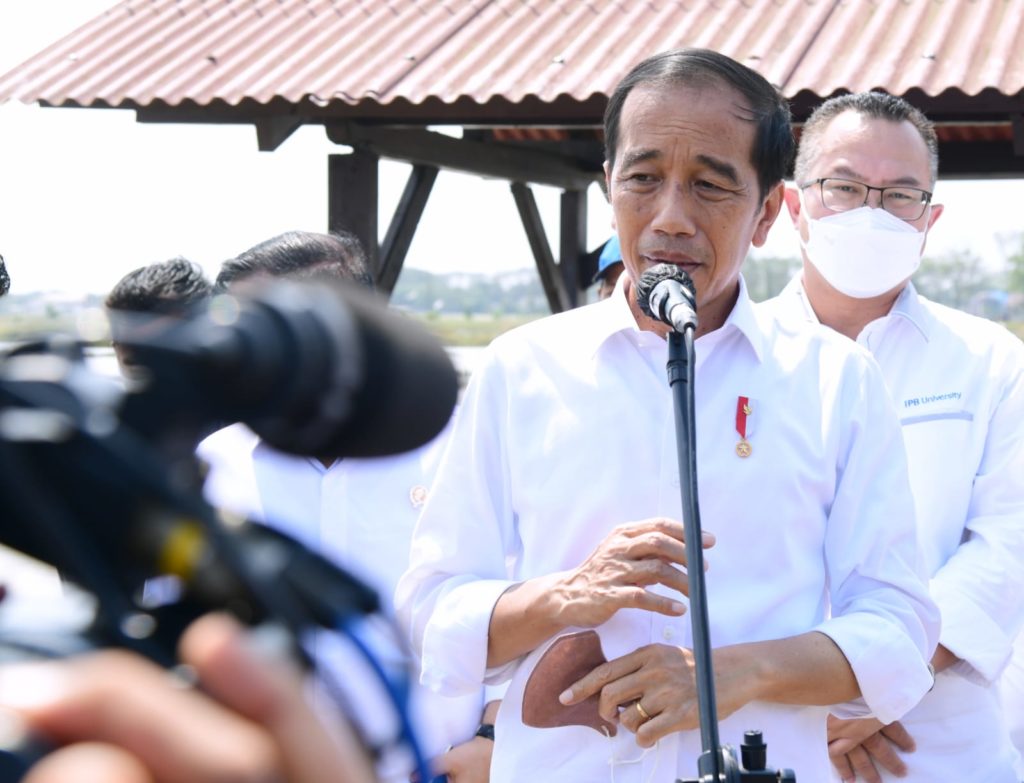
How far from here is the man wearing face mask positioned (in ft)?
10.3

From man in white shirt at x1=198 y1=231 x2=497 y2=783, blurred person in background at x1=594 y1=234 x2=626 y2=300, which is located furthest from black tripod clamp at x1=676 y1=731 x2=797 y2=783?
blurred person in background at x1=594 y1=234 x2=626 y2=300

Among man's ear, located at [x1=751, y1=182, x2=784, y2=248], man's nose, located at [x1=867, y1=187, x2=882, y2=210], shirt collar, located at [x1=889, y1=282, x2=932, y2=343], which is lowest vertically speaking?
man's ear, located at [x1=751, y1=182, x2=784, y2=248]

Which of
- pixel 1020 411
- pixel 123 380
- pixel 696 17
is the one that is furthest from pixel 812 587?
pixel 696 17

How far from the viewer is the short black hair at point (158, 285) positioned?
13.5ft

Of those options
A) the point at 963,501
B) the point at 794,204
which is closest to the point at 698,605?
the point at 963,501

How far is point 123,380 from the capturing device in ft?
2.87

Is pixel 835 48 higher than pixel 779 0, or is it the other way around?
pixel 779 0

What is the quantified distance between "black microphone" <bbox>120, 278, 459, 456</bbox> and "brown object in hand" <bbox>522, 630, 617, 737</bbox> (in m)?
1.50

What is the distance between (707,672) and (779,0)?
7226mm

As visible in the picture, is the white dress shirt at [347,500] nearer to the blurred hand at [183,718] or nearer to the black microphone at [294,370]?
the black microphone at [294,370]

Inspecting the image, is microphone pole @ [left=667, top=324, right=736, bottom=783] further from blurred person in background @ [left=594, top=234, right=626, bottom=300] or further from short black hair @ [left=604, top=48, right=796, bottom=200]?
blurred person in background @ [left=594, top=234, right=626, bottom=300]

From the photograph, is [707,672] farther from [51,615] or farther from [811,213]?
[811,213]

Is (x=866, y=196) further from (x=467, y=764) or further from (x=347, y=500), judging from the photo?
(x=467, y=764)

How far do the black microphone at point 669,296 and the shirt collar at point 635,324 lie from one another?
171 mm
